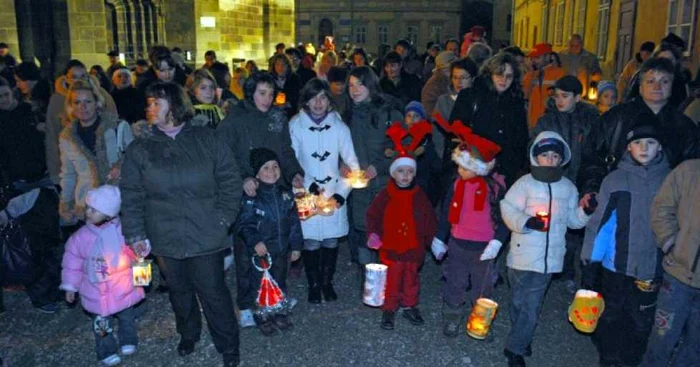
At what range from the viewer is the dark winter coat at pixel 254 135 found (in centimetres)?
476

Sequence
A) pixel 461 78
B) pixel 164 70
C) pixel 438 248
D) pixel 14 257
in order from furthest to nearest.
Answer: pixel 164 70 → pixel 461 78 → pixel 14 257 → pixel 438 248

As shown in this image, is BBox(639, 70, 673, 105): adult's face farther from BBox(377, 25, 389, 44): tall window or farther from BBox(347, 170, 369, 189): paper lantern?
A: BBox(377, 25, 389, 44): tall window

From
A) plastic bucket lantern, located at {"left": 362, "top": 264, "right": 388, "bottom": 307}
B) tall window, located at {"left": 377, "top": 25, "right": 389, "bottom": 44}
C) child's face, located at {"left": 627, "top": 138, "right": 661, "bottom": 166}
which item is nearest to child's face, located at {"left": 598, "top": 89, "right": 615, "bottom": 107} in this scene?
child's face, located at {"left": 627, "top": 138, "right": 661, "bottom": 166}

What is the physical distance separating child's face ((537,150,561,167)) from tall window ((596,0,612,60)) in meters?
14.3

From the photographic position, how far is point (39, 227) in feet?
16.3

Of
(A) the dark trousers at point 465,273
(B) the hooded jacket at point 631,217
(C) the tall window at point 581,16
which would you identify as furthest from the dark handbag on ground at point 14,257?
(C) the tall window at point 581,16

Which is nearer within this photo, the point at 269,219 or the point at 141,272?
the point at 141,272

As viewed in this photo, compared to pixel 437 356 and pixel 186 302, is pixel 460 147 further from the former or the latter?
pixel 186 302

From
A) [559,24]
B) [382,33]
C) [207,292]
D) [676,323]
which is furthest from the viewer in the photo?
[382,33]

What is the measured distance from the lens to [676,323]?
3.56 metres

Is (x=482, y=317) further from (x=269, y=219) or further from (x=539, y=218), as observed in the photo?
(x=269, y=219)

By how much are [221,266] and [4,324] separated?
2402 mm

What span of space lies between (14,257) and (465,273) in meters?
3.79

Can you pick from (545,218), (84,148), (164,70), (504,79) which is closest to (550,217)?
(545,218)
